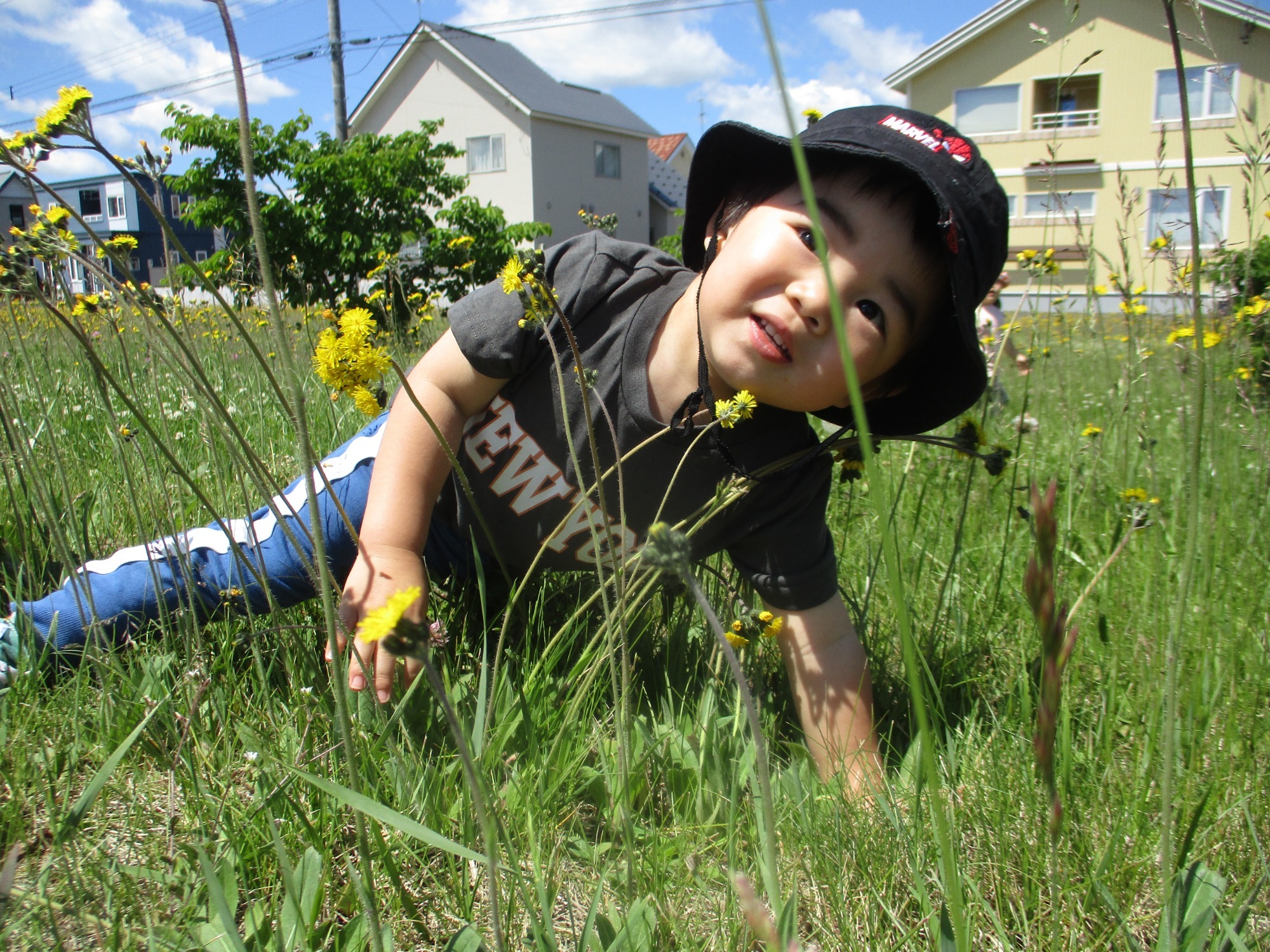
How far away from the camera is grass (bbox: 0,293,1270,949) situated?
0.95 meters

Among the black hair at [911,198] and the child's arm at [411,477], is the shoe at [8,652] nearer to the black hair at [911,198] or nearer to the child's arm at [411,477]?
the child's arm at [411,477]

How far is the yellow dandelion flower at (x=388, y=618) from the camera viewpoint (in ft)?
1.77

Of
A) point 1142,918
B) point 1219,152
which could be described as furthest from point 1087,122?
point 1142,918

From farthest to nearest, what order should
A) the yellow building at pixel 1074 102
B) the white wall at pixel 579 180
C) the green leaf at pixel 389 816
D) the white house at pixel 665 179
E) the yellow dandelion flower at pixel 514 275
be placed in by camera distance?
the white house at pixel 665 179, the white wall at pixel 579 180, the yellow building at pixel 1074 102, the yellow dandelion flower at pixel 514 275, the green leaf at pixel 389 816

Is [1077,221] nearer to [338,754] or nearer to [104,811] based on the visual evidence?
[338,754]

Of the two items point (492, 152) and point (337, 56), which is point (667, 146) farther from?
point (337, 56)

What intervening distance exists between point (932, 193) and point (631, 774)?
3.23 ft

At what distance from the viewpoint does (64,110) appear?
100 cm

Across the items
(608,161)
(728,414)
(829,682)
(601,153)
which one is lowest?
(829,682)

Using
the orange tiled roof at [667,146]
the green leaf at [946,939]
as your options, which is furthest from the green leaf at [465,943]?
the orange tiled roof at [667,146]

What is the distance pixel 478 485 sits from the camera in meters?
1.89

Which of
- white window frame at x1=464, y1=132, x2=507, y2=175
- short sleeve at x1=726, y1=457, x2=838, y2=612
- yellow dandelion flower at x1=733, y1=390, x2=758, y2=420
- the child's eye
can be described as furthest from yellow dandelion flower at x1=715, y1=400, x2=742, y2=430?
white window frame at x1=464, y1=132, x2=507, y2=175

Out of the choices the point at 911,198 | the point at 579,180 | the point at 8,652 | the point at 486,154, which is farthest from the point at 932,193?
the point at 579,180

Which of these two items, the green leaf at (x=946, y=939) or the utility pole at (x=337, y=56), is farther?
the utility pole at (x=337, y=56)
